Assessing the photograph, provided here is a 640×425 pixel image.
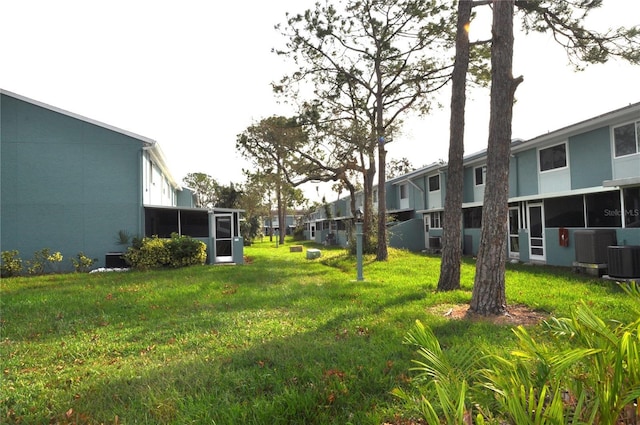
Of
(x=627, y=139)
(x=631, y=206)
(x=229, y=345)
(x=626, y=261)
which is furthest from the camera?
(x=627, y=139)

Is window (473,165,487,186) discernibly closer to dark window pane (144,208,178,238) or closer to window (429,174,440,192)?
window (429,174,440,192)

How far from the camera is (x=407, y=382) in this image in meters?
3.72

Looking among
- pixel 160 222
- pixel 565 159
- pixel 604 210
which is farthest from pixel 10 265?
pixel 565 159

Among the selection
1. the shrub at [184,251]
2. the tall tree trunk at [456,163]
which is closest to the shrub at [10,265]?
the shrub at [184,251]

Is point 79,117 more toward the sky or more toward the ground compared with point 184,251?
more toward the sky

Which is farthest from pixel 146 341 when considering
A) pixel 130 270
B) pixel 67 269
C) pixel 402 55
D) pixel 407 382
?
pixel 402 55

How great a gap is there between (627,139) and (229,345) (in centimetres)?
1331

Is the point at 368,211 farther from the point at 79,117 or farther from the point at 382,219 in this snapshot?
the point at 79,117

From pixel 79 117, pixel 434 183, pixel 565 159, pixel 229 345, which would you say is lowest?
pixel 229 345

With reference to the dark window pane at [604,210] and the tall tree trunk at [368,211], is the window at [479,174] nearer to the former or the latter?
the tall tree trunk at [368,211]

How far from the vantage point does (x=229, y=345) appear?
527 cm

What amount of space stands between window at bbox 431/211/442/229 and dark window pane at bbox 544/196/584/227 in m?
8.49

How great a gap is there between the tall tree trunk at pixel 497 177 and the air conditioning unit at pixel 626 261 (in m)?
5.61

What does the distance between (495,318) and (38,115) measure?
58.8 feet
